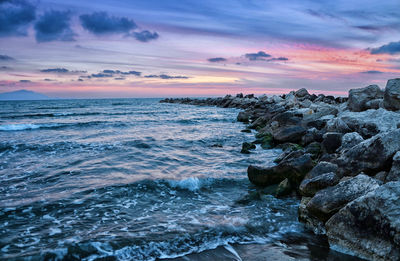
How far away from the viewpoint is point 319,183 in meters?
5.62

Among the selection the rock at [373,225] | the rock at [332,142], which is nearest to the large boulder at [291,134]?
the rock at [332,142]

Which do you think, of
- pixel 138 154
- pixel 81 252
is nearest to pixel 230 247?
pixel 81 252

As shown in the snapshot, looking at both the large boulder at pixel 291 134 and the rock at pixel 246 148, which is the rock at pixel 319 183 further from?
the large boulder at pixel 291 134

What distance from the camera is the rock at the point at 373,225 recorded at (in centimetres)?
368

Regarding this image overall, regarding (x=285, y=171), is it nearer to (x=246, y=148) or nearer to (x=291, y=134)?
(x=246, y=148)

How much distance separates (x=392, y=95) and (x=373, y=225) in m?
9.61

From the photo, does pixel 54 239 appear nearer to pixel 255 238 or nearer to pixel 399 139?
pixel 255 238

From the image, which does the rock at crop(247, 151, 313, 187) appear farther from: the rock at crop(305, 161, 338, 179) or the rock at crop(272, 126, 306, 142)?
the rock at crop(272, 126, 306, 142)

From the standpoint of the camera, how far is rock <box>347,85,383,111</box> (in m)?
14.6

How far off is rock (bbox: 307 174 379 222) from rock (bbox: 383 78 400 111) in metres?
8.24

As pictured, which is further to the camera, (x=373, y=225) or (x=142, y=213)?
(x=142, y=213)

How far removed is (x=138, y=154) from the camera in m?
12.1

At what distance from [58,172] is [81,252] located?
18.5 ft

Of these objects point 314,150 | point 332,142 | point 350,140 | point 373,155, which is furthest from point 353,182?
point 314,150
